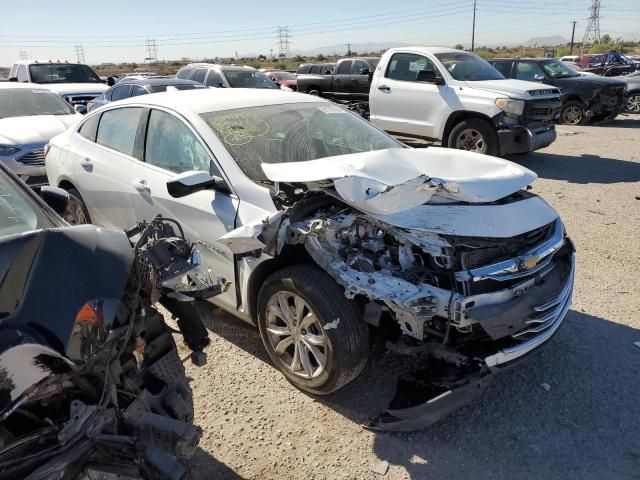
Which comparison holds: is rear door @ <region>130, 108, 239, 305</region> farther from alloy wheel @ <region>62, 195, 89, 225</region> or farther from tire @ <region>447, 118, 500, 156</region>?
tire @ <region>447, 118, 500, 156</region>

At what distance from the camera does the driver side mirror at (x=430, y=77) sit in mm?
9445

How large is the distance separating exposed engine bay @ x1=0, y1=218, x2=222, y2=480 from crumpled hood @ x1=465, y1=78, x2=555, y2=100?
26.2 ft

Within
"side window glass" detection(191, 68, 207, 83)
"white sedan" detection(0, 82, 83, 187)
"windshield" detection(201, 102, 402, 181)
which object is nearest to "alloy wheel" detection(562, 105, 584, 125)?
"side window glass" detection(191, 68, 207, 83)

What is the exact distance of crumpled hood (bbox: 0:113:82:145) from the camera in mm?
7574

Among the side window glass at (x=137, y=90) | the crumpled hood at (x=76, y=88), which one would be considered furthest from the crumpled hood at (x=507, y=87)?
the crumpled hood at (x=76, y=88)

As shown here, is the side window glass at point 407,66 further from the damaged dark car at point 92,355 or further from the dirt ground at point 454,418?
the damaged dark car at point 92,355

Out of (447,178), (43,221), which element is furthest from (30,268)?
(447,178)

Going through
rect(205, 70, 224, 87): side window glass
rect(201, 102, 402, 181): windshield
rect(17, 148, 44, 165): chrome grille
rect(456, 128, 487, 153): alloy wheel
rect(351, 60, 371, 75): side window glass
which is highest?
rect(351, 60, 371, 75): side window glass

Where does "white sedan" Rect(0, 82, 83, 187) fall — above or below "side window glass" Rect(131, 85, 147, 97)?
below

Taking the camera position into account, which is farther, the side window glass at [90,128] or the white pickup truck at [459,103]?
the white pickup truck at [459,103]

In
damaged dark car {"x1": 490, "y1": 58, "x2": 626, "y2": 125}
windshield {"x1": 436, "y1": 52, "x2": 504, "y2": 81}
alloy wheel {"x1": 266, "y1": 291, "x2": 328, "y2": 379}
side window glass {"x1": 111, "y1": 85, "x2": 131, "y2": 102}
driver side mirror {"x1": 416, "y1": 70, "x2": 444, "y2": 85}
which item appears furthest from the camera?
damaged dark car {"x1": 490, "y1": 58, "x2": 626, "y2": 125}

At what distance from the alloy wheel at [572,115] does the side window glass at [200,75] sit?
9901 millimetres

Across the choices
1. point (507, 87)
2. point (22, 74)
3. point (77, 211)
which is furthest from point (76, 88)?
point (507, 87)

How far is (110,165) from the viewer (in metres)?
4.46
